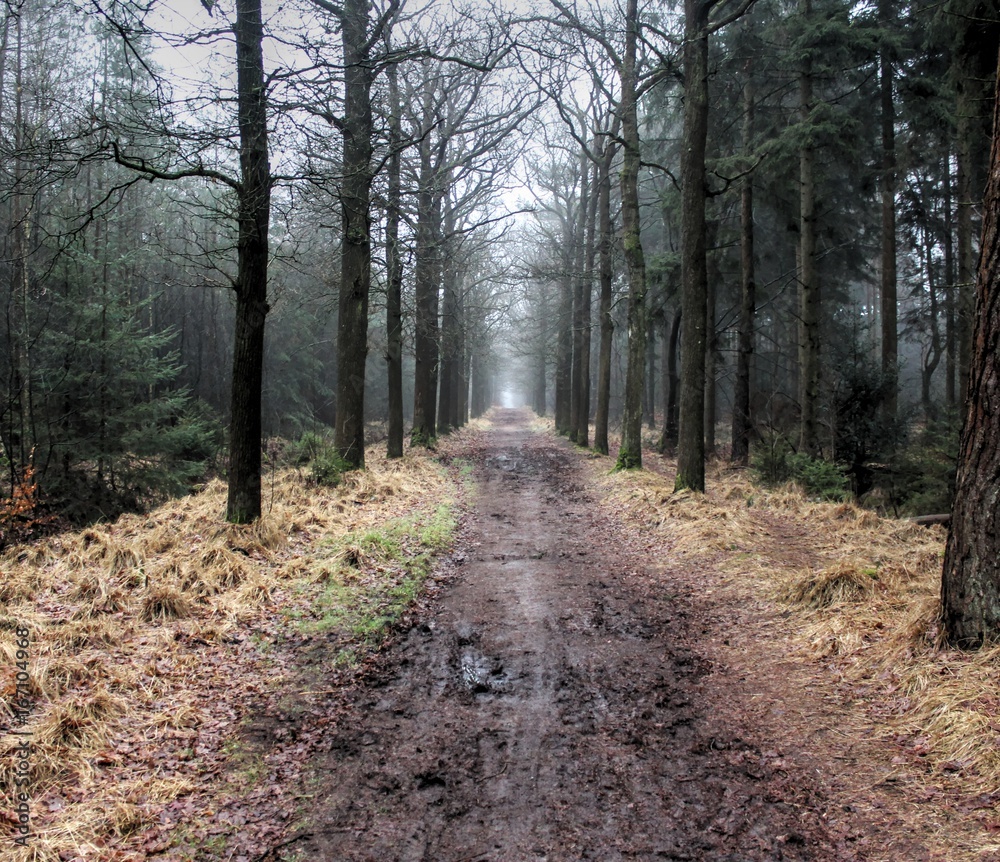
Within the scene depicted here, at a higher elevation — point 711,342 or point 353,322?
point 711,342

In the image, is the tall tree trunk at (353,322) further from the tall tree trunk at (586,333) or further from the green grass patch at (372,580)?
the tall tree trunk at (586,333)

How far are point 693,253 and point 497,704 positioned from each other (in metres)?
8.53


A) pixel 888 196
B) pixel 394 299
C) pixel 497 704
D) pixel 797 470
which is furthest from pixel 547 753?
pixel 888 196

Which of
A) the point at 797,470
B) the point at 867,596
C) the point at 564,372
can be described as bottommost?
the point at 867,596

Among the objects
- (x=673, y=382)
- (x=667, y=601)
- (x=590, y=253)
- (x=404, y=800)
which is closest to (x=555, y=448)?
(x=673, y=382)

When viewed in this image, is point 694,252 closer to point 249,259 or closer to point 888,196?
point 249,259

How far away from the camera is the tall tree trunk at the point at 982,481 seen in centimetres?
390

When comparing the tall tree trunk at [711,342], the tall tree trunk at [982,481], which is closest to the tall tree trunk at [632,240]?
the tall tree trunk at [711,342]

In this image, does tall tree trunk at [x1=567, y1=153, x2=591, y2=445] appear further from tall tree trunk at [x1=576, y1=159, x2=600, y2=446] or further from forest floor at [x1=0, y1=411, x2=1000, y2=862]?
forest floor at [x1=0, y1=411, x2=1000, y2=862]

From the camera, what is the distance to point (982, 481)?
13.1ft

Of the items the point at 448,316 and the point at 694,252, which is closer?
the point at 694,252

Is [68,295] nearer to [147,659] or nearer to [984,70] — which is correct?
[147,659]

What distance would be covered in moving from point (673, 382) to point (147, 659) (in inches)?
687

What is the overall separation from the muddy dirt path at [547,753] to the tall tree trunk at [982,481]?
182 cm
